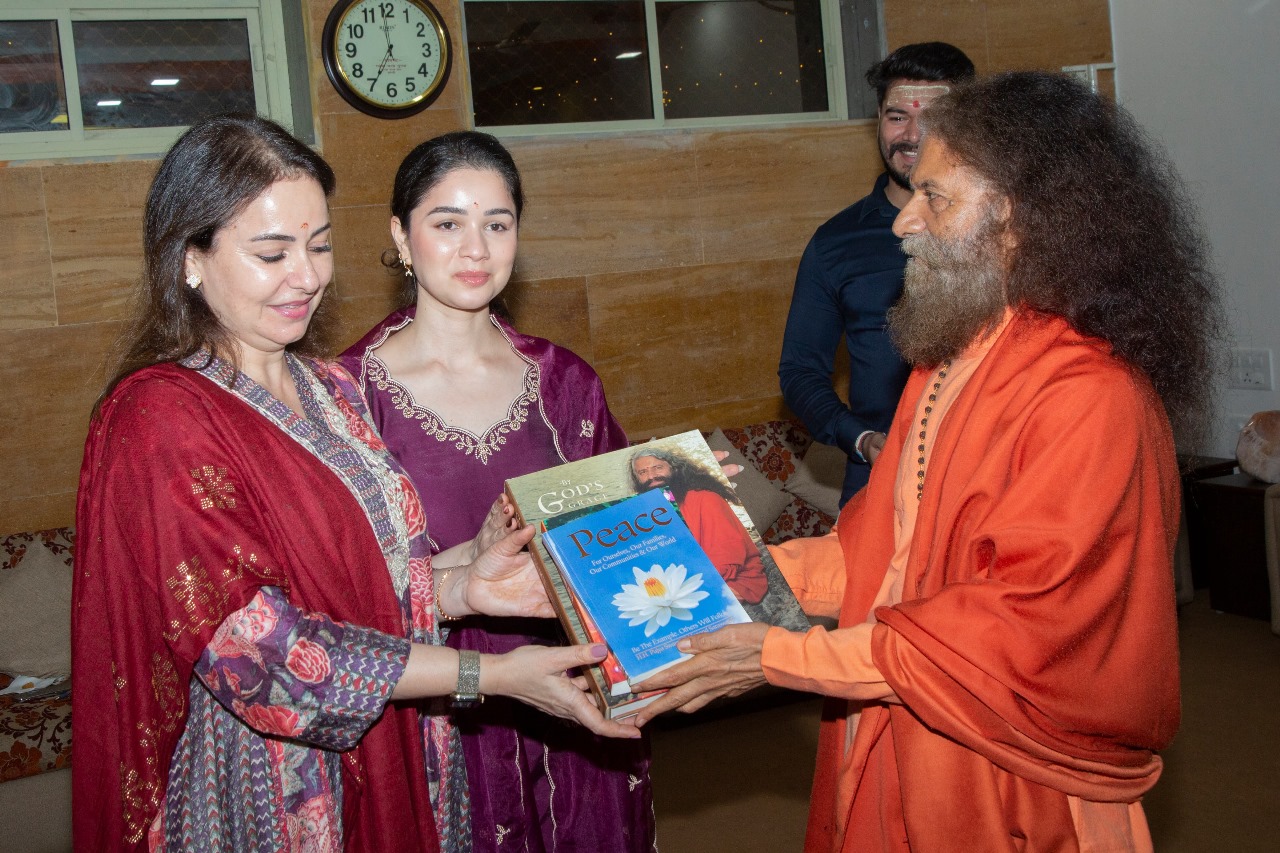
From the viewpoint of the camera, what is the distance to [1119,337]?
1.60 metres

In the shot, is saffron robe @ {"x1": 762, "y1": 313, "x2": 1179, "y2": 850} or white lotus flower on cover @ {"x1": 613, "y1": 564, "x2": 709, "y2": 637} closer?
saffron robe @ {"x1": 762, "y1": 313, "x2": 1179, "y2": 850}

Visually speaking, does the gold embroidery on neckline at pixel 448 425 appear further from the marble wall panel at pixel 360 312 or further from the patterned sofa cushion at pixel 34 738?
the marble wall panel at pixel 360 312

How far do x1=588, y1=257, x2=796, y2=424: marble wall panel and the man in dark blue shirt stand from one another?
2090 mm

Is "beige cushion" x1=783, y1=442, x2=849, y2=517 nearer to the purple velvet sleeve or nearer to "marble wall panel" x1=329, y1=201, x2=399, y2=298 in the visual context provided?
"marble wall panel" x1=329, y1=201, x2=399, y2=298

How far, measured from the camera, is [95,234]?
14.7 ft

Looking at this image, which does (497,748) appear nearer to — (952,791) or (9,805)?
(952,791)

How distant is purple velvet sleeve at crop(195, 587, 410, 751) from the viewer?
156cm

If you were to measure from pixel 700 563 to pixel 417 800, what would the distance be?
0.62 m

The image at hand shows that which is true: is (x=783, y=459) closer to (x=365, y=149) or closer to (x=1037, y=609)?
(x=365, y=149)


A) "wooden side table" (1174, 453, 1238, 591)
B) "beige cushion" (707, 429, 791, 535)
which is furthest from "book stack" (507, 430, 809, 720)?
"wooden side table" (1174, 453, 1238, 591)

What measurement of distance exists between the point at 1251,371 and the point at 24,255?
5.70m

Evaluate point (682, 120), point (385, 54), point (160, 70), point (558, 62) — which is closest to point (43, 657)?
point (160, 70)

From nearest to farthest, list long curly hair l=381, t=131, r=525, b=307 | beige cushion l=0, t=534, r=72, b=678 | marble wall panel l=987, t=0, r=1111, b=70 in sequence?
1. long curly hair l=381, t=131, r=525, b=307
2. beige cushion l=0, t=534, r=72, b=678
3. marble wall panel l=987, t=0, r=1111, b=70

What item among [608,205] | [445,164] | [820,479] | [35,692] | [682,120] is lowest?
[35,692]
